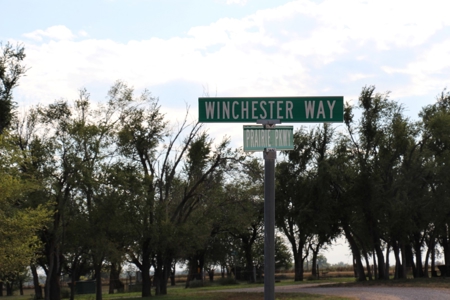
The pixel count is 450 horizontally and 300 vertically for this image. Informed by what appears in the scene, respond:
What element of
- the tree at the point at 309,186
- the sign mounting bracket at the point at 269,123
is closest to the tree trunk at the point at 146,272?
the tree at the point at 309,186

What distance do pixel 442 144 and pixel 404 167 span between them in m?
4.24

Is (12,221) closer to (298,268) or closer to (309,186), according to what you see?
(309,186)

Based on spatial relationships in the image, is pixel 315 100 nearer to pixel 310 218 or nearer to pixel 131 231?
pixel 131 231

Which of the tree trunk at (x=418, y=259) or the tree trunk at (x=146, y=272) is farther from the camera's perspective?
the tree trunk at (x=418, y=259)

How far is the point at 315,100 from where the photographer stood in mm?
6355

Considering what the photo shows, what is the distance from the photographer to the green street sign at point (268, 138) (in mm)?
6238

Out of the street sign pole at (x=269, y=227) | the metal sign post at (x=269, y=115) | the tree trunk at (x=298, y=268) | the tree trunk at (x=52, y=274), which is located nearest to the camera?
the street sign pole at (x=269, y=227)

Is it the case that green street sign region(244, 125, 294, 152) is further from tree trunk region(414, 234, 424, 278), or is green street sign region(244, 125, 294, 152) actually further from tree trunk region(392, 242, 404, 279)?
tree trunk region(414, 234, 424, 278)

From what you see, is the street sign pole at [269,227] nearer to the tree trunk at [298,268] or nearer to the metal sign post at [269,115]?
the metal sign post at [269,115]

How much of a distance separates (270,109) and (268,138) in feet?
0.92

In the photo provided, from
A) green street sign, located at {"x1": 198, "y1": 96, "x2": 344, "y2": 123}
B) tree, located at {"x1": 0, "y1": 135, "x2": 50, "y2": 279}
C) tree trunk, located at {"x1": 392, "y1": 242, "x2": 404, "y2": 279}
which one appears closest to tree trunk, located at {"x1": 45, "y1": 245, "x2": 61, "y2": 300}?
tree, located at {"x1": 0, "y1": 135, "x2": 50, "y2": 279}

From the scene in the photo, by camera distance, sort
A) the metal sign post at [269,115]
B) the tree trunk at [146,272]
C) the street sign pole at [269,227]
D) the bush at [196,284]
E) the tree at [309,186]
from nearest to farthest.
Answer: the street sign pole at [269,227] → the metal sign post at [269,115] → the tree trunk at [146,272] → the tree at [309,186] → the bush at [196,284]

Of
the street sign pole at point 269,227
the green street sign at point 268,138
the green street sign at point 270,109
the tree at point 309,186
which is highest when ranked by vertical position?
the tree at point 309,186

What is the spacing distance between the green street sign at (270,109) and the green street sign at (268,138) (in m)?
0.09
